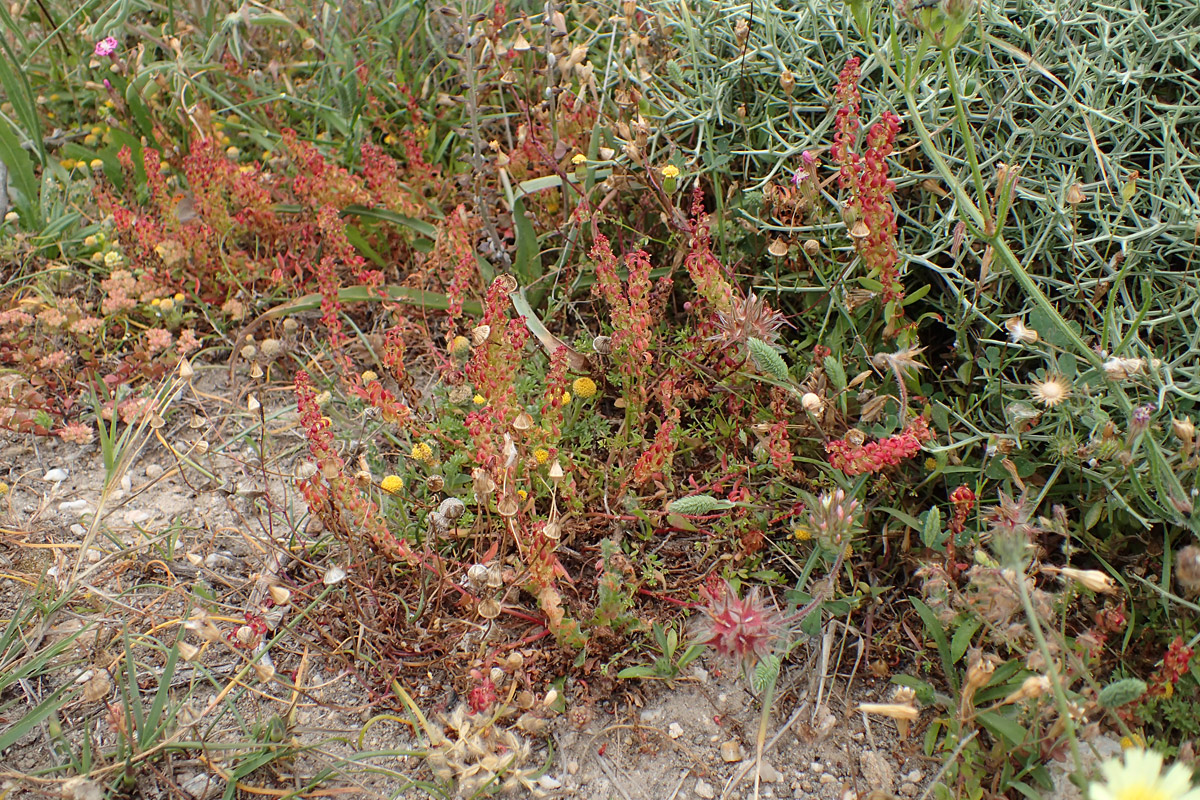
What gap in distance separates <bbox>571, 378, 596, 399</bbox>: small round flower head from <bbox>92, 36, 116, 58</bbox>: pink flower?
6.41 feet

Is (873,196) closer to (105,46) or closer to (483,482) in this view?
(483,482)

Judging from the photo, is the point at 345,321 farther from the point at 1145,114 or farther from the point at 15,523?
the point at 1145,114

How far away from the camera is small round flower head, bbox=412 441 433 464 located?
5.97 ft

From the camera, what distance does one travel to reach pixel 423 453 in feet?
6.02

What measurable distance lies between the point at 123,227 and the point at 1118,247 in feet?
8.09

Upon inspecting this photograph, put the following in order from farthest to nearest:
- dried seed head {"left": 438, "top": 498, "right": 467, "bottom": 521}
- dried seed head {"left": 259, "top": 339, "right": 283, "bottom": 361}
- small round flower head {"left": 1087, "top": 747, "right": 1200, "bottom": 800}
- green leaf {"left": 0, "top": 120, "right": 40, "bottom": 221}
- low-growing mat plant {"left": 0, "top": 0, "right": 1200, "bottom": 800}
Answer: green leaf {"left": 0, "top": 120, "right": 40, "bottom": 221} < dried seed head {"left": 259, "top": 339, "right": 283, "bottom": 361} < dried seed head {"left": 438, "top": 498, "right": 467, "bottom": 521} < low-growing mat plant {"left": 0, "top": 0, "right": 1200, "bottom": 800} < small round flower head {"left": 1087, "top": 747, "right": 1200, "bottom": 800}

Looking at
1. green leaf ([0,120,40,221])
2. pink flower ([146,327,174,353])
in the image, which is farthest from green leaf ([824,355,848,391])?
green leaf ([0,120,40,221])

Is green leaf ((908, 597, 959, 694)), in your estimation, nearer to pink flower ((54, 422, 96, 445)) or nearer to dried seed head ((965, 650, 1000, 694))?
dried seed head ((965, 650, 1000, 694))

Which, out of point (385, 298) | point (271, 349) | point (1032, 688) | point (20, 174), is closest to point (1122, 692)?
point (1032, 688)

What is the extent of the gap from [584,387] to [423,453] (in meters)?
0.39

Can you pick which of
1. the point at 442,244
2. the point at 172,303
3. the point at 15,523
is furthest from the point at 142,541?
the point at 442,244

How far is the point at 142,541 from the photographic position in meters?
1.89

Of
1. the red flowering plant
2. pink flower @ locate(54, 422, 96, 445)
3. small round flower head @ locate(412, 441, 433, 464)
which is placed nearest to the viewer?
the red flowering plant

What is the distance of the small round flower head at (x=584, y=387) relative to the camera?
77.1 inches
